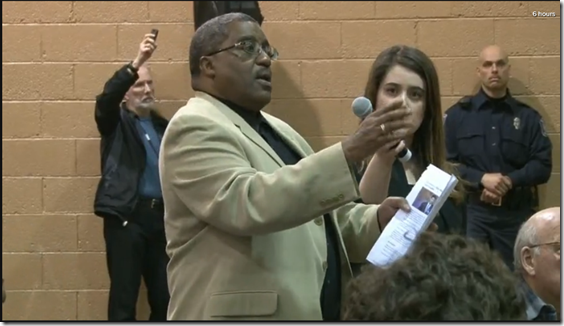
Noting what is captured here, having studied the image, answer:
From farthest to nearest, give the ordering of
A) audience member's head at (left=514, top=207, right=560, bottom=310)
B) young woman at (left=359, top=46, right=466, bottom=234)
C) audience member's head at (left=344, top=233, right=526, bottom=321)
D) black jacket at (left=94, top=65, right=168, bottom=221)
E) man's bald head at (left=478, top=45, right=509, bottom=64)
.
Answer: man's bald head at (left=478, top=45, right=509, bottom=64), black jacket at (left=94, top=65, right=168, bottom=221), young woman at (left=359, top=46, right=466, bottom=234), audience member's head at (left=514, top=207, right=560, bottom=310), audience member's head at (left=344, top=233, right=526, bottom=321)

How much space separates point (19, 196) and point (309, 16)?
156 centimetres

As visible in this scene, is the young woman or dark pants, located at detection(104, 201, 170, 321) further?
dark pants, located at detection(104, 201, 170, 321)

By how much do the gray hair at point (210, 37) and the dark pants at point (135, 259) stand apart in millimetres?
1887

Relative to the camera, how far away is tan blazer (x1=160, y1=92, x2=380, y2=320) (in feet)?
5.79

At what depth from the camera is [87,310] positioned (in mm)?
4176

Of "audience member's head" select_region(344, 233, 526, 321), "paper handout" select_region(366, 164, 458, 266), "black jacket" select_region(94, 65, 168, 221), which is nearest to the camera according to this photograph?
"audience member's head" select_region(344, 233, 526, 321)

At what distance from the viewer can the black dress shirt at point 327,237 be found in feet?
6.50

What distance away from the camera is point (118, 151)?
398 cm

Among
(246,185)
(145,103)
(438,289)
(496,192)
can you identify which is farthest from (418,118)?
(145,103)

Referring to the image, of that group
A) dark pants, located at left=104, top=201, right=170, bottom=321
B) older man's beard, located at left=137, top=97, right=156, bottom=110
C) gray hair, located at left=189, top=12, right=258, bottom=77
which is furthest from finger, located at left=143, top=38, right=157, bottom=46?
gray hair, located at left=189, top=12, right=258, bottom=77

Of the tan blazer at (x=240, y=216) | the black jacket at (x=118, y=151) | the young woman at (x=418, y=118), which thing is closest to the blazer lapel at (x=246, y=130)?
the tan blazer at (x=240, y=216)

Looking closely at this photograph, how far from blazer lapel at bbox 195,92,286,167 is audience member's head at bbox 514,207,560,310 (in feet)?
2.59

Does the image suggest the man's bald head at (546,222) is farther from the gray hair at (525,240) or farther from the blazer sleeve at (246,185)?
the blazer sleeve at (246,185)

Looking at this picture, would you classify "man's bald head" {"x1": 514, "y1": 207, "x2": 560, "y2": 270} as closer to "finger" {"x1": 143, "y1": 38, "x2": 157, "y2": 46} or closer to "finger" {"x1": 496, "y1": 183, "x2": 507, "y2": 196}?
"finger" {"x1": 496, "y1": 183, "x2": 507, "y2": 196}
